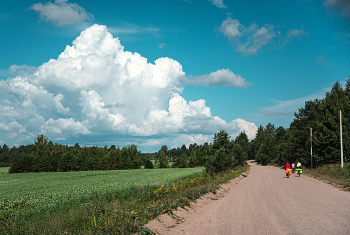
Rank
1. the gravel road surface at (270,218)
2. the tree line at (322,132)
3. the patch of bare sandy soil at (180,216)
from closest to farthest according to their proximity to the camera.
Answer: the gravel road surface at (270,218) → the patch of bare sandy soil at (180,216) → the tree line at (322,132)

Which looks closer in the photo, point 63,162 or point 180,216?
point 180,216

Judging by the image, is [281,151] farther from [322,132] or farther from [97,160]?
[97,160]

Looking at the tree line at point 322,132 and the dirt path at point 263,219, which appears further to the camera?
the tree line at point 322,132

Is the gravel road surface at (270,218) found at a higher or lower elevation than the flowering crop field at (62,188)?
higher

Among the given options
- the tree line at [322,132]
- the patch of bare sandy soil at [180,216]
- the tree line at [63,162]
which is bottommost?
the tree line at [63,162]

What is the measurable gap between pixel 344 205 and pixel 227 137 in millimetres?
18932

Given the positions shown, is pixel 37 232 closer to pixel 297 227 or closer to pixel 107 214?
pixel 107 214

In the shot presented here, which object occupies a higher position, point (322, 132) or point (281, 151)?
point (322, 132)

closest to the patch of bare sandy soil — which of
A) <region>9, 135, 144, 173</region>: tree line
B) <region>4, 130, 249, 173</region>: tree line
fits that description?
<region>4, 130, 249, 173</region>: tree line

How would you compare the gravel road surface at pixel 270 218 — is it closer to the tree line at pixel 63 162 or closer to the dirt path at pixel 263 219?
the dirt path at pixel 263 219

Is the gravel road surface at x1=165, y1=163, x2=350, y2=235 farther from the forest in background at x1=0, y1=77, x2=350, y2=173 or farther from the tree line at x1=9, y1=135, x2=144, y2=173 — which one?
the tree line at x1=9, y1=135, x2=144, y2=173

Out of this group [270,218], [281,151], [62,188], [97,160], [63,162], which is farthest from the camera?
[97,160]

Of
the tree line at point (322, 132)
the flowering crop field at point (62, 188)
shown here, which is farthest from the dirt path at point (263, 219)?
the tree line at point (322, 132)

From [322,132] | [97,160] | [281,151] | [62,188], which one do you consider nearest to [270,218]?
[62,188]
